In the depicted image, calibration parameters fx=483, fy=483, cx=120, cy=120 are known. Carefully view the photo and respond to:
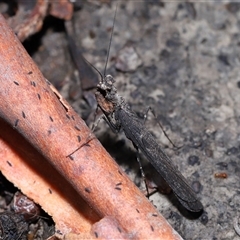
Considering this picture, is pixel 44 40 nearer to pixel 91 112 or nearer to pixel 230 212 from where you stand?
pixel 91 112

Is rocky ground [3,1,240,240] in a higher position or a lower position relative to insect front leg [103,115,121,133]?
lower

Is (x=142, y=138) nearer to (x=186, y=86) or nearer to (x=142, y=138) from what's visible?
(x=142, y=138)

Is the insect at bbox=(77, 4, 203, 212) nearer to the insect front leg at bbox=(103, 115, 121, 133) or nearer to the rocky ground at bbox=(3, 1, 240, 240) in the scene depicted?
the insect front leg at bbox=(103, 115, 121, 133)

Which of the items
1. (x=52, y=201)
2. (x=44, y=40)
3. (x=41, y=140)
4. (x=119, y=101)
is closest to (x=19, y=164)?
(x=52, y=201)

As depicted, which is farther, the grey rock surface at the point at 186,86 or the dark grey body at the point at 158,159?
the grey rock surface at the point at 186,86

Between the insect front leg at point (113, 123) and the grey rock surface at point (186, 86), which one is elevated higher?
the insect front leg at point (113, 123)

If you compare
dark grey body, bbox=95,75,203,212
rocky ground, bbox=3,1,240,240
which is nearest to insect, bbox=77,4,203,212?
dark grey body, bbox=95,75,203,212

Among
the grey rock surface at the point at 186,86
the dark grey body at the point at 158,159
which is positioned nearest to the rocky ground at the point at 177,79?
the grey rock surface at the point at 186,86

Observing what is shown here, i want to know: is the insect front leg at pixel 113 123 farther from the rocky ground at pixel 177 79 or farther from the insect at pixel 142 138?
the rocky ground at pixel 177 79

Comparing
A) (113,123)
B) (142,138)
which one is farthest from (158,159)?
(113,123)
